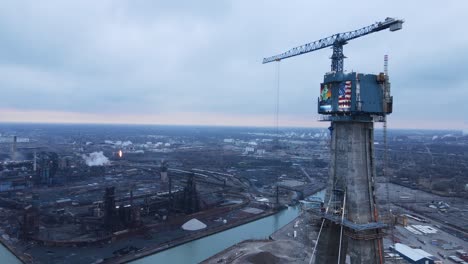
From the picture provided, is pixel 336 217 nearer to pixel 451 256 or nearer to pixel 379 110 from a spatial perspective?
pixel 379 110

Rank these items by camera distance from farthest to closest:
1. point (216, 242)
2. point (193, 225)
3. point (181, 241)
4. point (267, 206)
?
point (267, 206)
point (193, 225)
point (216, 242)
point (181, 241)

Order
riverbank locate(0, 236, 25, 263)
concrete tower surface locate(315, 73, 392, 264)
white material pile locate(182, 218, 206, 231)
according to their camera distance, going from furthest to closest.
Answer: white material pile locate(182, 218, 206, 231) < riverbank locate(0, 236, 25, 263) < concrete tower surface locate(315, 73, 392, 264)

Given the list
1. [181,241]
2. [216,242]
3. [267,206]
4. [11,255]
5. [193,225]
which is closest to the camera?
[11,255]

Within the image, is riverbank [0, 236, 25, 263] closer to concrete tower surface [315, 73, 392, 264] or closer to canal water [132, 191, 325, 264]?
canal water [132, 191, 325, 264]

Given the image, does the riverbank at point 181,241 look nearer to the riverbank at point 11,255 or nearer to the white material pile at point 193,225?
the white material pile at point 193,225

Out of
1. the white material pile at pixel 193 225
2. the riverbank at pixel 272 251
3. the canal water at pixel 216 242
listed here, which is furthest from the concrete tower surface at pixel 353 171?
the white material pile at pixel 193 225

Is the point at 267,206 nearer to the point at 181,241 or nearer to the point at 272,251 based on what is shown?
the point at 181,241

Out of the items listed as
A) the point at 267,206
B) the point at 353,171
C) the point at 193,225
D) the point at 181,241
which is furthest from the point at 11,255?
the point at 353,171

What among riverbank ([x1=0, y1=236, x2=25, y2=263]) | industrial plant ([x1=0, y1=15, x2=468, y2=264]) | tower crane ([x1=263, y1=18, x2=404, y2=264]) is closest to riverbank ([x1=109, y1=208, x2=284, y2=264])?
industrial plant ([x1=0, y1=15, x2=468, y2=264])
